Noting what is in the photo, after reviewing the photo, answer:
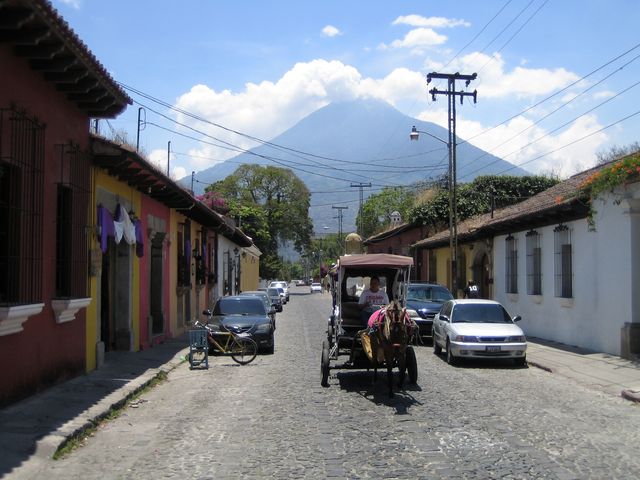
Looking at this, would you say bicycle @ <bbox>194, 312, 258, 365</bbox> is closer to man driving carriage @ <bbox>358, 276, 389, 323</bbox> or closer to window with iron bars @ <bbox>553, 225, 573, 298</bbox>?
man driving carriage @ <bbox>358, 276, 389, 323</bbox>

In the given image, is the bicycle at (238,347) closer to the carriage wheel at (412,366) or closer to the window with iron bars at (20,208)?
the carriage wheel at (412,366)

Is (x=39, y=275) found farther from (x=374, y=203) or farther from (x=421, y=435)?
(x=374, y=203)

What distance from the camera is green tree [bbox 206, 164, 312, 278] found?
70250mm

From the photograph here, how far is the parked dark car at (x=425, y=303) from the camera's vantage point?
2020 cm

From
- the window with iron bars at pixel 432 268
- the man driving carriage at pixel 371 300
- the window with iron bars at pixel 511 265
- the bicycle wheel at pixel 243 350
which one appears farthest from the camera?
the window with iron bars at pixel 432 268

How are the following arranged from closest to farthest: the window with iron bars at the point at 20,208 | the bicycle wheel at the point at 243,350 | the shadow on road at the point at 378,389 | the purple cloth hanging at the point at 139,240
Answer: the window with iron bars at the point at 20,208
the shadow on road at the point at 378,389
the bicycle wheel at the point at 243,350
the purple cloth hanging at the point at 139,240

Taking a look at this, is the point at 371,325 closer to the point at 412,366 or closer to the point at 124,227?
the point at 412,366

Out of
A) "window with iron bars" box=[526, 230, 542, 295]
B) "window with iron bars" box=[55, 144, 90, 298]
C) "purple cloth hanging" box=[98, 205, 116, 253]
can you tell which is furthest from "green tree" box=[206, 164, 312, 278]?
"window with iron bars" box=[55, 144, 90, 298]

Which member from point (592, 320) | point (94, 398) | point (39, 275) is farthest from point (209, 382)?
point (592, 320)

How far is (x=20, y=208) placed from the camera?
8.97 m

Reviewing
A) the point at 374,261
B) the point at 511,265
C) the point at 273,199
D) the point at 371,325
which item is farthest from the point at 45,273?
the point at 273,199

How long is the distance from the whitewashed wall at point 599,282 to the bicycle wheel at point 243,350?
28.0 ft

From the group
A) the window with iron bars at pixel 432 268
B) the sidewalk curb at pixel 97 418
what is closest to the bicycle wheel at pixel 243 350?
the sidewalk curb at pixel 97 418

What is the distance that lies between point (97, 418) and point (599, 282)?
505 inches
